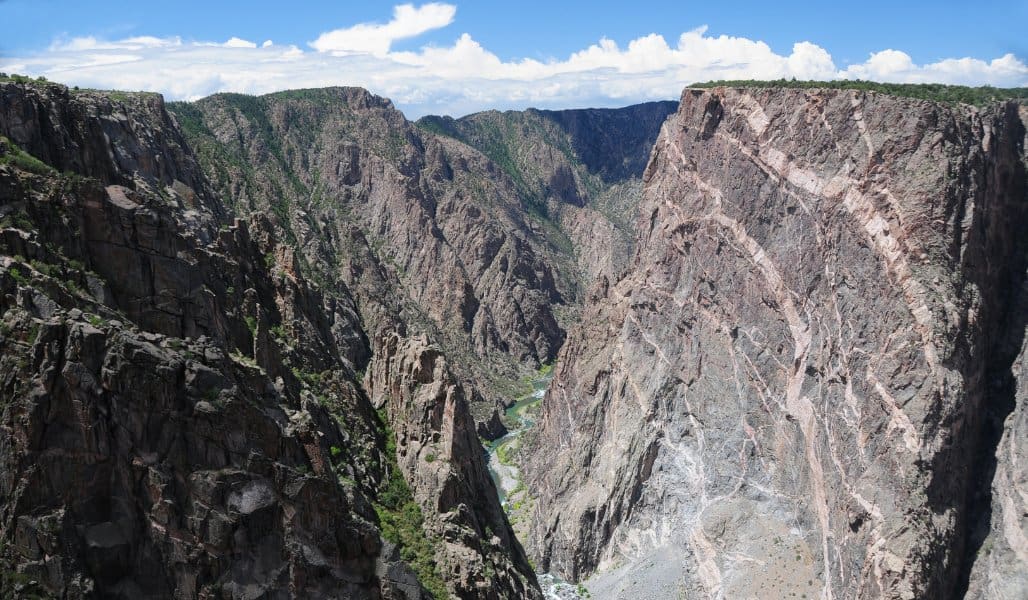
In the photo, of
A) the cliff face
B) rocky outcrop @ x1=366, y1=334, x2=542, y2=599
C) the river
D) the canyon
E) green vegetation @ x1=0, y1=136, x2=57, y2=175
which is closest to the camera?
the cliff face

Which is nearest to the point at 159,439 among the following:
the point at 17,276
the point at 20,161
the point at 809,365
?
the point at 17,276

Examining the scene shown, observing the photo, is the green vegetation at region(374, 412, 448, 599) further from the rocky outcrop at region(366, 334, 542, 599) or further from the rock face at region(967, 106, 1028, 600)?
the rock face at region(967, 106, 1028, 600)

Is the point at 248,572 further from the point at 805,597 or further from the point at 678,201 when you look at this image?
the point at 678,201

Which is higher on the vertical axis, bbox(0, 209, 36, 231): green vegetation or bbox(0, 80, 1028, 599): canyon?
bbox(0, 209, 36, 231): green vegetation

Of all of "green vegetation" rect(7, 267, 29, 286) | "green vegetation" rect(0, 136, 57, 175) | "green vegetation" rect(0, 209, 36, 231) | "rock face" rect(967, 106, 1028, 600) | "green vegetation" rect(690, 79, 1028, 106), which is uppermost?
"green vegetation" rect(690, 79, 1028, 106)

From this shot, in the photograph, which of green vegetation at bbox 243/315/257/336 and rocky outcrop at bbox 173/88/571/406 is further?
rocky outcrop at bbox 173/88/571/406

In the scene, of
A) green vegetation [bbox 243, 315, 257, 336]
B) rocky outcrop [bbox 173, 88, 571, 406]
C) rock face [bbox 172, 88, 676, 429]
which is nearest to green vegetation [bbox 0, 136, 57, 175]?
green vegetation [bbox 243, 315, 257, 336]

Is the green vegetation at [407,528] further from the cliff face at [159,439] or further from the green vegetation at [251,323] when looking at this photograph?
the green vegetation at [251,323]
